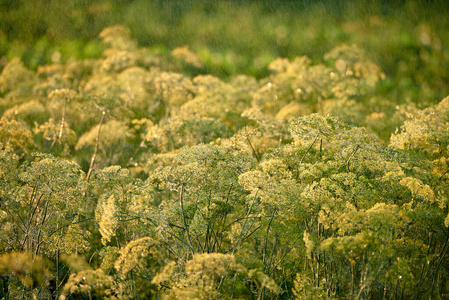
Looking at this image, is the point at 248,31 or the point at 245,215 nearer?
the point at 245,215

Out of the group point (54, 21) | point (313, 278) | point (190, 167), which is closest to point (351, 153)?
point (313, 278)

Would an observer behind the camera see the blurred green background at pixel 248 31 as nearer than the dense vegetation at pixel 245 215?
No

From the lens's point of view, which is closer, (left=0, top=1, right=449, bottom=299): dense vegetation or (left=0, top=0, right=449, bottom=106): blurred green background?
(left=0, top=1, right=449, bottom=299): dense vegetation

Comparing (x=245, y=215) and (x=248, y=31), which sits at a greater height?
(x=248, y=31)

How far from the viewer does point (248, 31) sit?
40906mm

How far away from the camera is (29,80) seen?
20000 mm

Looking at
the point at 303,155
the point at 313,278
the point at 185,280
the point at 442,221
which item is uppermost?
the point at 303,155

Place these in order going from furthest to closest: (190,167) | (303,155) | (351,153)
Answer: (303,155) < (351,153) < (190,167)

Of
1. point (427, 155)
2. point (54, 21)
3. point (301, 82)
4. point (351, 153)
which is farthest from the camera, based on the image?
point (54, 21)

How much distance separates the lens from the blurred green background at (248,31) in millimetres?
33125

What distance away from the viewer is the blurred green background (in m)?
33.1

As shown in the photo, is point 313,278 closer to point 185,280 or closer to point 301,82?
point 185,280

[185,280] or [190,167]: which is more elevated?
[190,167]

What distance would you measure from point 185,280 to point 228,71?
26.8 m
